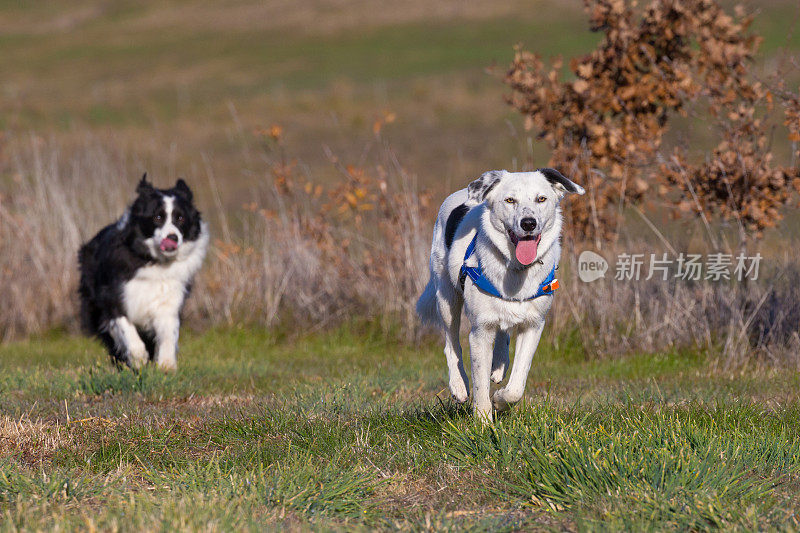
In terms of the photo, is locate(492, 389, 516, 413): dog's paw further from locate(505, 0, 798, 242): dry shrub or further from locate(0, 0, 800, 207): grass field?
locate(0, 0, 800, 207): grass field

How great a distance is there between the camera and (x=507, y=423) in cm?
459

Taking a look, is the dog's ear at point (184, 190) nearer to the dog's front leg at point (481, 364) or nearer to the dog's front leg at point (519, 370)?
the dog's front leg at point (481, 364)

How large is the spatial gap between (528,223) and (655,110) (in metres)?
5.23

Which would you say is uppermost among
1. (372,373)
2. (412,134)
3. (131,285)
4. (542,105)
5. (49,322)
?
(542,105)

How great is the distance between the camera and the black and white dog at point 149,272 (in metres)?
7.69

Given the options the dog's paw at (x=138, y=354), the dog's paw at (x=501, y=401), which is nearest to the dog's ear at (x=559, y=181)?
the dog's paw at (x=501, y=401)

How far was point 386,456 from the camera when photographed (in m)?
4.47

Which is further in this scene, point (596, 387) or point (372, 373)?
point (372, 373)

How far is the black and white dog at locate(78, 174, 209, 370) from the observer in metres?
7.69

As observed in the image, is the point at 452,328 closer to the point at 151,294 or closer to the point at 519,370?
the point at 519,370

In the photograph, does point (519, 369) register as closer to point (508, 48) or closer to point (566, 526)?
point (566, 526)

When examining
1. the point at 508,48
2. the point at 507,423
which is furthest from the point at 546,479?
the point at 508,48

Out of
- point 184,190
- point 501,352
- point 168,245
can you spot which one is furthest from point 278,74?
point 501,352

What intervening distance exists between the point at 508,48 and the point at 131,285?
51.3 m
